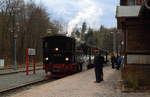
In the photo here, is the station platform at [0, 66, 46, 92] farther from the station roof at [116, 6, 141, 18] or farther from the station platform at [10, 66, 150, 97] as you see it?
the station roof at [116, 6, 141, 18]

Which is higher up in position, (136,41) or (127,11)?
(127,11)

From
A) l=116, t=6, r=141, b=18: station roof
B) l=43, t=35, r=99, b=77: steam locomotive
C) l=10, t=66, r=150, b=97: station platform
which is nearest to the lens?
l=10, t=66, r=150, b=97: station platform

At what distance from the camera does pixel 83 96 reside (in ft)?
44.3

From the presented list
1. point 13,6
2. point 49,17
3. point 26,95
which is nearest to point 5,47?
point 13,6

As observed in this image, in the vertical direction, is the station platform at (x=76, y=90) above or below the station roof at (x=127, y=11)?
below

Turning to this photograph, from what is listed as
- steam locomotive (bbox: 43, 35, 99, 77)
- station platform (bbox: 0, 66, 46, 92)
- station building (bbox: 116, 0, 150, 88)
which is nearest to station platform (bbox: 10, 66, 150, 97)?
station building (bbox: 116, 0, 150, 88)

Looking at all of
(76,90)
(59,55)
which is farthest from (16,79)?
(76,90)

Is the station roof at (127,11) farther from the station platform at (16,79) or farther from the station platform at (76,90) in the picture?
the station platform at (16,79)

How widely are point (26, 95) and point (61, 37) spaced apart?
14722 millimetres

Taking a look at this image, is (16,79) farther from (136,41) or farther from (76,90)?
(136,41)

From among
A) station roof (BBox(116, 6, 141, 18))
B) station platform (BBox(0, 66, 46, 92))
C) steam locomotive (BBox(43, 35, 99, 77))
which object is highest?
station roof (BBox(116, 6, 141, 18))

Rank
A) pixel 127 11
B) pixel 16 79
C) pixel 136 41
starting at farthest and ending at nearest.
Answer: pixel 16 79 → pixel 136 41 → pixel 127 11

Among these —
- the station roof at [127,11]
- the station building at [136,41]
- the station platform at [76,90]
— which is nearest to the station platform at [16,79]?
the station platform at [76,90]

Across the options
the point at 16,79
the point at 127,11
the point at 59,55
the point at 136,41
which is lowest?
the point at 16,79
